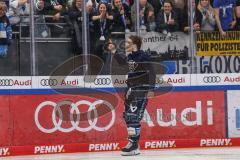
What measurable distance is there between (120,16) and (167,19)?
3.62 ft

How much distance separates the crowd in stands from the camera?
13.4 metres

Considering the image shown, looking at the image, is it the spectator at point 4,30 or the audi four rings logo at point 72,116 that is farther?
the audi four rings logo at point 72,116

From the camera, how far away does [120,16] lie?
14.1 meters

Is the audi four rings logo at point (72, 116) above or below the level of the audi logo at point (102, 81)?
below

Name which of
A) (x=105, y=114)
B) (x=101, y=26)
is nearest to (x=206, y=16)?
(x=101, y=26)

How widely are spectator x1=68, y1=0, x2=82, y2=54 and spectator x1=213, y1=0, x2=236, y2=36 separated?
128 inches

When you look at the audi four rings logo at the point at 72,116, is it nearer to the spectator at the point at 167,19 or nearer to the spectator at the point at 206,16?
the spectator at the point at 167,19

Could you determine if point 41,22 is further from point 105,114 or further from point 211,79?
point 211,79

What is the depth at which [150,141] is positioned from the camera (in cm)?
1399

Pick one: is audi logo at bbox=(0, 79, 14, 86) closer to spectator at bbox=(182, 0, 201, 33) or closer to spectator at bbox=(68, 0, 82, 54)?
spectator at bbox=(68, 0, 82, 54)

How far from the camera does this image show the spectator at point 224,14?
581 inches

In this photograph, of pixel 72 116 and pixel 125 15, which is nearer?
pixel 72 116

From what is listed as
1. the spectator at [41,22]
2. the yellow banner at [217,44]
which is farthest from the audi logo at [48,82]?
the yellow banner at [217,44]

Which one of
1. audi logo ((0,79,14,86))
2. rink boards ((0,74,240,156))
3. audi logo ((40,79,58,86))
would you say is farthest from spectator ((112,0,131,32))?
audi logo ((0,79,14,86))
